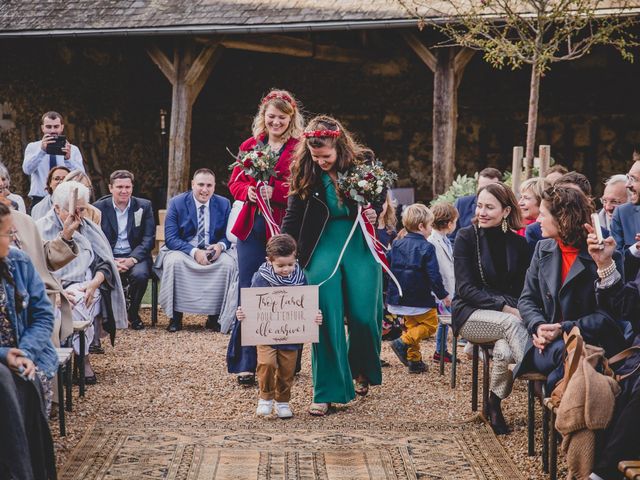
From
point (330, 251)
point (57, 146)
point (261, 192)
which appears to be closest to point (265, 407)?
point (330, 251)

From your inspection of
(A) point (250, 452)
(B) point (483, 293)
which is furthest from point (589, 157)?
(A) point (250, 452)

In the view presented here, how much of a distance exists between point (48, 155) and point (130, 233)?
1.73m

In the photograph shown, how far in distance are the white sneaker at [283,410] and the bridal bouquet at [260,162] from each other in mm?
1572

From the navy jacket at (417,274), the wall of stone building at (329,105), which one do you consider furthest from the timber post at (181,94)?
the navy jacket at (417,274)

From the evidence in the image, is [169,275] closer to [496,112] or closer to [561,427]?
[561,427]

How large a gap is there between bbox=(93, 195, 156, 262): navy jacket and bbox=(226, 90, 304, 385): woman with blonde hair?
3.08 m

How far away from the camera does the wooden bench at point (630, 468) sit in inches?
155

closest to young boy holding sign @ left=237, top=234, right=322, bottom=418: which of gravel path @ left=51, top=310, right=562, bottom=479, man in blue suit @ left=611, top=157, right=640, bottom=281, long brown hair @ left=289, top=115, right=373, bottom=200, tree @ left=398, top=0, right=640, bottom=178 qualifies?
gravel path @ left=51, top=310, right=562, bottom=479

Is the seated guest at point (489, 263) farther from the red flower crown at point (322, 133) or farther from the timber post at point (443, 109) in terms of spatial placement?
the timber post at point (443, 109)

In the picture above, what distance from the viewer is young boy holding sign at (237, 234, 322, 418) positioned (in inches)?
236

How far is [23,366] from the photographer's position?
4.45 metres

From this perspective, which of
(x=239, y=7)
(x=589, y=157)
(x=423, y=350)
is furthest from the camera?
(x=589, y=157)

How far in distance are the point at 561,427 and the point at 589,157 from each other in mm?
12097

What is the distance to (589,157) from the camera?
15.9 metres
